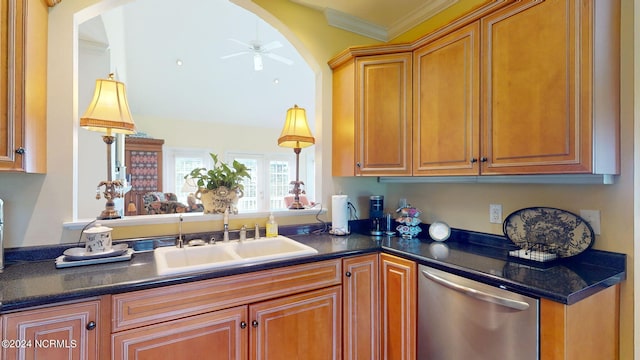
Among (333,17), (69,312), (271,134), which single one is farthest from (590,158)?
(271,134)

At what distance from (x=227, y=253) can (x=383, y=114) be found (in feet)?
4.37

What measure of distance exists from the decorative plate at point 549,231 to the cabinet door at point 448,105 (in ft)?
1.28

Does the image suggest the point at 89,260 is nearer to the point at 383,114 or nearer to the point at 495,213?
the point at 383,114

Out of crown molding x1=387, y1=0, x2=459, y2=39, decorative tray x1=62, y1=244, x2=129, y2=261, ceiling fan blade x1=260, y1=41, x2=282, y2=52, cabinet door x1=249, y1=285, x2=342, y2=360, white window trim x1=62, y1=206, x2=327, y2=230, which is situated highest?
ceiling fan blade x1=260, y1=41, x2=282, y2=52

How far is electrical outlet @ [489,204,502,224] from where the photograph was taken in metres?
1.75

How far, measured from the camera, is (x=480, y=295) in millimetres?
1272

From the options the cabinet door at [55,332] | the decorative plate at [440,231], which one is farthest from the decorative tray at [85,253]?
the decorative plate at [440,231]

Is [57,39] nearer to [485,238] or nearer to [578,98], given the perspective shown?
[578,98]

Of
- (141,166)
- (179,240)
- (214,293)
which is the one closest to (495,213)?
(214,293)

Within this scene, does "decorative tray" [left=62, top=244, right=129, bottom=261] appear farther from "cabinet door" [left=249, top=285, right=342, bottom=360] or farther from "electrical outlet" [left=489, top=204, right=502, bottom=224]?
"electrical outlet" [left=489, top=204, right=502, bottom=224]

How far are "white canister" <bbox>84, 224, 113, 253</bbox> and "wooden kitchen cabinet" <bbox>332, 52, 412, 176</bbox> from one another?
1.47m

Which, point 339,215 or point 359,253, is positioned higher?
point 339,215

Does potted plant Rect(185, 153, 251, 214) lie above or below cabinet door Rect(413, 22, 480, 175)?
below

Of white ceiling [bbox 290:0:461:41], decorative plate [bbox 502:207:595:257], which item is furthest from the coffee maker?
white ceiling [bbox 290:0:461:41]
